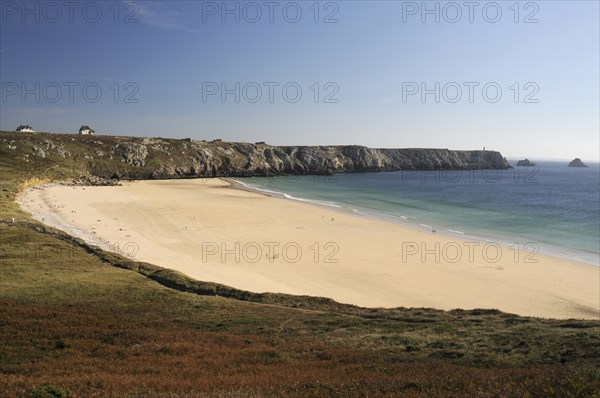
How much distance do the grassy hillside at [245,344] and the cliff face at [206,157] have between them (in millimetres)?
75234

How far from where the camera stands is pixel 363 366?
1204cm

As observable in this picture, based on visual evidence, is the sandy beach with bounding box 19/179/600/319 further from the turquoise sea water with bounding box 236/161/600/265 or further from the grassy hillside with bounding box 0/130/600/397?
the turquoise sea water with bounding box 236/161/600/265

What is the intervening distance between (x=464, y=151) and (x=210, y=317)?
19848 cm

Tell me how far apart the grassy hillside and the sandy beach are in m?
5.53

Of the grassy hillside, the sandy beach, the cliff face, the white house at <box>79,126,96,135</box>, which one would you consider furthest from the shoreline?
the white house at <box>79,126,96,135</box>

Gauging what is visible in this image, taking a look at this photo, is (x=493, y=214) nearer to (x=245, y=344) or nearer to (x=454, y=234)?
(x=454, y=234)

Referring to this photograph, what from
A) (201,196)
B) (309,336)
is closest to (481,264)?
(309,336)

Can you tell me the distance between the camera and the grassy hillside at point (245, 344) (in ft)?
31.2

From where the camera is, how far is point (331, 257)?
35.2 metres

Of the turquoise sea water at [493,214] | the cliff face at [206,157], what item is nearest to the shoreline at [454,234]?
the turquoise sea water at [493,214]

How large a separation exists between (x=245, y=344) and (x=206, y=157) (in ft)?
360

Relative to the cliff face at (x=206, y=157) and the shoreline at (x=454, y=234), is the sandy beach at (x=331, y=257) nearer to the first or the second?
the shoreline at (x=454, y=234)

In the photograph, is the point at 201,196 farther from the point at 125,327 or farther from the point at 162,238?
the point at 125,327

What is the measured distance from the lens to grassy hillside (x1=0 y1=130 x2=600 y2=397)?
950 cm
